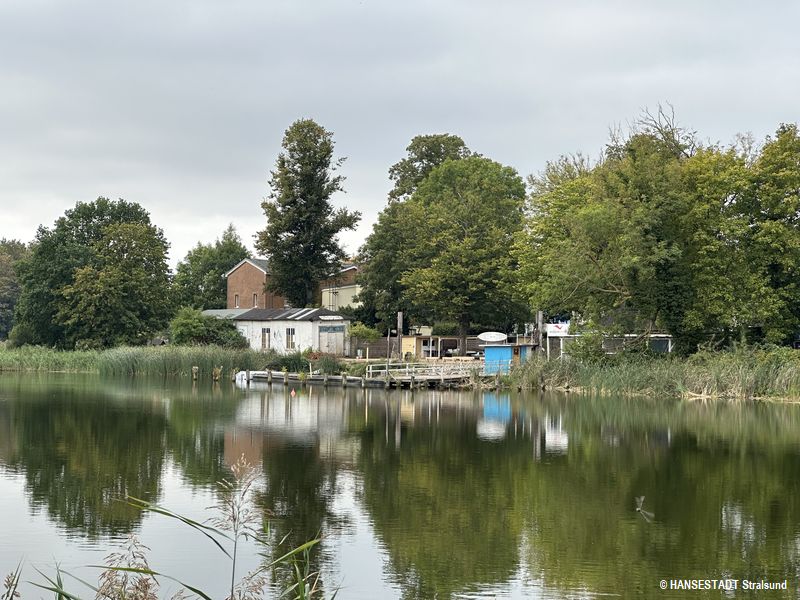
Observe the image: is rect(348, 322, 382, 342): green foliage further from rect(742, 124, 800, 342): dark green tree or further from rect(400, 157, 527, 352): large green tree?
rect(742, 124, 800, 342): dark green tree

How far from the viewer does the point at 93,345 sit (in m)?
68.6

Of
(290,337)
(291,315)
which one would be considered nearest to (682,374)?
(290,337)

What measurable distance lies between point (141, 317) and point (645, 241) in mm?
39223

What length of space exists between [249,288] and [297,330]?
1833 centimetres

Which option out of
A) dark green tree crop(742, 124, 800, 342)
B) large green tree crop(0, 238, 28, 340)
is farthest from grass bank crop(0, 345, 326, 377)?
large green tree crop(0, 238, 28, 340)

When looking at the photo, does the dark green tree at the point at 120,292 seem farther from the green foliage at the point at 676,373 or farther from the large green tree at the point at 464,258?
the green foliage at the point at 676,373

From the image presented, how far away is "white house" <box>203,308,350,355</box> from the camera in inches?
2643

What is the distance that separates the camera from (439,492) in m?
20.0

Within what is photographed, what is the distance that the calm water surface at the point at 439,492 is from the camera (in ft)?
46.1

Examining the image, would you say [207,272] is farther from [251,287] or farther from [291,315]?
[291,315]

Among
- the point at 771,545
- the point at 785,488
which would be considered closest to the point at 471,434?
the point at 785,488

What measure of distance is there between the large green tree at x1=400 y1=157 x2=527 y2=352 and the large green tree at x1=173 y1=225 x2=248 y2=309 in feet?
98.2

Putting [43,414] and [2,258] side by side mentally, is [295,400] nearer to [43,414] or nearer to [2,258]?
[43,414]

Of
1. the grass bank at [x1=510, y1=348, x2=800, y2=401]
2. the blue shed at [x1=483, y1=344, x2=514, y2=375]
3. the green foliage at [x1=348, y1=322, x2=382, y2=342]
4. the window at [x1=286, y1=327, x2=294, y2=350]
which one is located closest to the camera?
the grass bank at [x1=510, y1=348, x2=800, y2=401]
